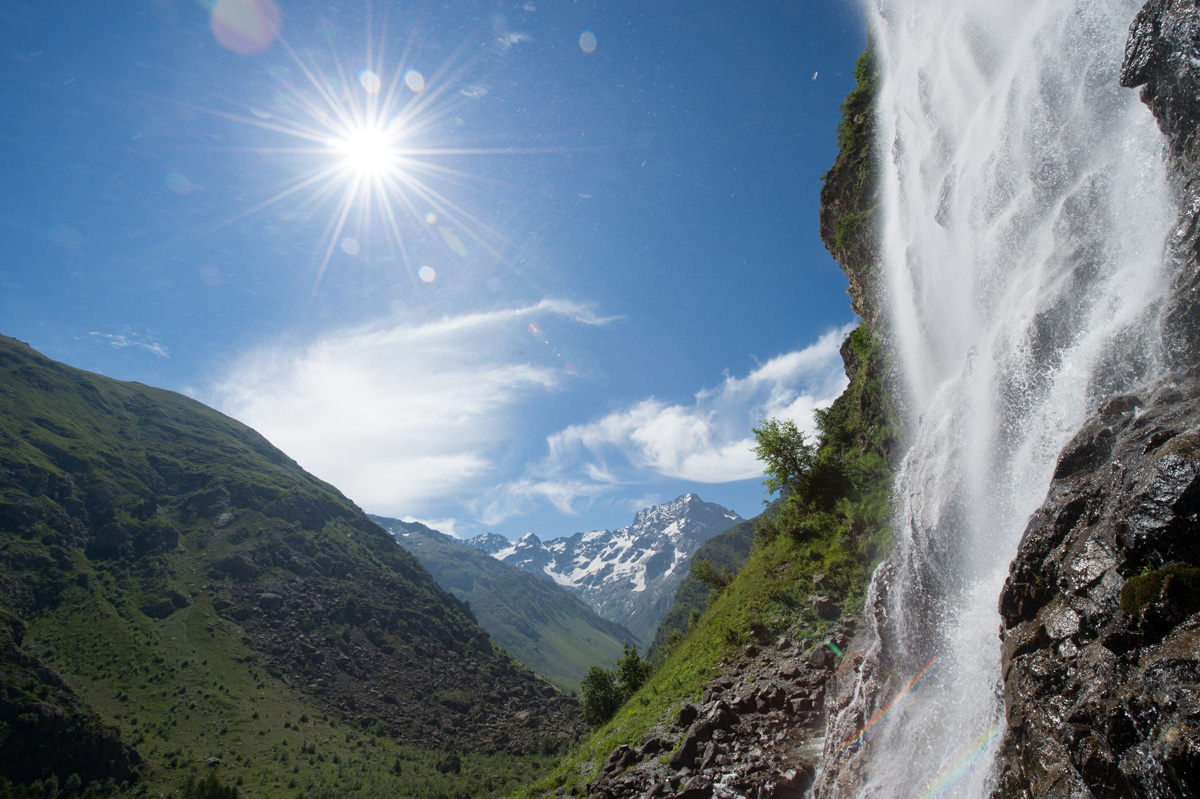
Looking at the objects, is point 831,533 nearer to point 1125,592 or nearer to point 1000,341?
point 1000,341

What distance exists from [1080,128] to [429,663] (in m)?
177

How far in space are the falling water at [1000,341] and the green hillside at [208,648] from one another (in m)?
101

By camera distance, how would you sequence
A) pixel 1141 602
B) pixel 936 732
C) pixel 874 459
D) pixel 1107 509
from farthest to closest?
pixel 874 459, pixel 936 732, pixel 1107 509, pixel 1141 602

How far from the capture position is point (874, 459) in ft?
110

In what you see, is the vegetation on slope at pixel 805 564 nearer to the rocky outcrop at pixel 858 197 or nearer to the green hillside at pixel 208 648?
the rocky outcrop at pixel 858 197

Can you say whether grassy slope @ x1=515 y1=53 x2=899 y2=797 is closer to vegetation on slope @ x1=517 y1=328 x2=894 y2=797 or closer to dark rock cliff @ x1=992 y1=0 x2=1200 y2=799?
vegetation on slope @ x1=517 y1=328 x2=894 y2=797

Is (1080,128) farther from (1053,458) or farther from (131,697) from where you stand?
(131,697)

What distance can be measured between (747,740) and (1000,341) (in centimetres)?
1777

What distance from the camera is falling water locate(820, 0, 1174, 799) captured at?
12.8 metres

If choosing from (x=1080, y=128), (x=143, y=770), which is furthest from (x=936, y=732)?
(x=143, y=770)

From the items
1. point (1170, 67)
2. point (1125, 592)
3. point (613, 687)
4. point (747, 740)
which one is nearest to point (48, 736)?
point (613, 687)

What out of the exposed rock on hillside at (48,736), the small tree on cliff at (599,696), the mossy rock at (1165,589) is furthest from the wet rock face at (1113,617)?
the exposed rock on hillside at (48,736)

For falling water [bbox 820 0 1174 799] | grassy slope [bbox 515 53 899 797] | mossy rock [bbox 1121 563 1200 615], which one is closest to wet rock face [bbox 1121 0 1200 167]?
falling water [bbox 820 0 1174 799]

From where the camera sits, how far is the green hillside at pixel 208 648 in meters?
81.4
